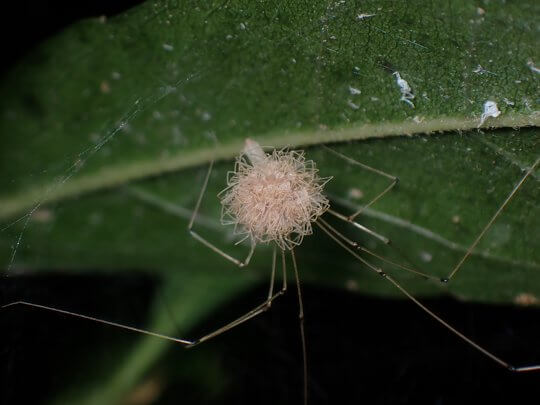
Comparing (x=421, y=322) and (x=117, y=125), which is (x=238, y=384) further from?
(x=117, y=125)

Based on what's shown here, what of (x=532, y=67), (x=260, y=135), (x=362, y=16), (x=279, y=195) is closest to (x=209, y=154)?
(x=260, y=135)

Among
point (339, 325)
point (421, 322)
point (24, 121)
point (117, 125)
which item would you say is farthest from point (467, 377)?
point (24, 121)

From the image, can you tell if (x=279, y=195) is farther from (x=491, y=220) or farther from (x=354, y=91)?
(x=491, y=220)

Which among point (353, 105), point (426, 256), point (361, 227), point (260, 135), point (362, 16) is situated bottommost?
point (426, 256)

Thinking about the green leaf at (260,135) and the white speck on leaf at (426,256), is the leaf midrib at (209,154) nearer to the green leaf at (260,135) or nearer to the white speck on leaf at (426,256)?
the green leaf at (260,135)

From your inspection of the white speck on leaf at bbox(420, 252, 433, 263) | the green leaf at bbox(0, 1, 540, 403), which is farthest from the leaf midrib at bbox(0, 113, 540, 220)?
the white speck on leaf at bbox(420, 252, 433, 263)

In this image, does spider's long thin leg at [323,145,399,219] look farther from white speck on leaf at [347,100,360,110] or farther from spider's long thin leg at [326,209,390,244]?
white speck on leaf at [347,100,360,110]
